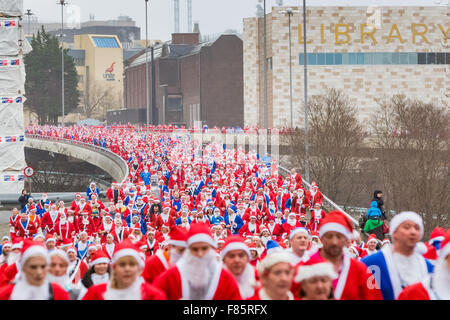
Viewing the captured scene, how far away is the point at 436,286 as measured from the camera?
5.72 metres

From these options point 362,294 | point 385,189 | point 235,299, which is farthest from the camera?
point 385,189

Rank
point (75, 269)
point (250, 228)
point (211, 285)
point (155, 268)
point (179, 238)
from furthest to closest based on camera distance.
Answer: point (250, 228) → point (75, 269) → point (155, 268) → point (179, 238) → point (211, 285)

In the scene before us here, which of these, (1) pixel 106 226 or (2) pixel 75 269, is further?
(1) pixel 106 226

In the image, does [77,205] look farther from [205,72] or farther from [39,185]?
[205,72]

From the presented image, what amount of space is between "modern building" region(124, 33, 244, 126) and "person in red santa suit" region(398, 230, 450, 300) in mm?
78026

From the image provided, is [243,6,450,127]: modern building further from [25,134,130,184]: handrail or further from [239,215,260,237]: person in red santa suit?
[239,215,260,237]: person in red santa suit

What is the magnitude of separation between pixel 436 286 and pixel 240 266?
1702 mm

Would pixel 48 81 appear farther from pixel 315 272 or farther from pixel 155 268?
pixel 315 272

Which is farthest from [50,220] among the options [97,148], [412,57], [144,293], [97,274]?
[412,57]

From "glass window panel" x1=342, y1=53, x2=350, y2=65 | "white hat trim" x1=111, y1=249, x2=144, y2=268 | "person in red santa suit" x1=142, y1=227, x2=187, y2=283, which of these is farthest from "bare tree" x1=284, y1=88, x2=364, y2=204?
"white hat trim" x1=111, y1=249, x2=144, y2=268

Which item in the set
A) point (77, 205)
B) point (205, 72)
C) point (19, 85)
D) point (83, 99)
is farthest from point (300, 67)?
point (83, 99)

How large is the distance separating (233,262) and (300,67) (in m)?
70.8

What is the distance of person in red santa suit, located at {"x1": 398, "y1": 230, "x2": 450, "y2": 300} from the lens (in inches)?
220
